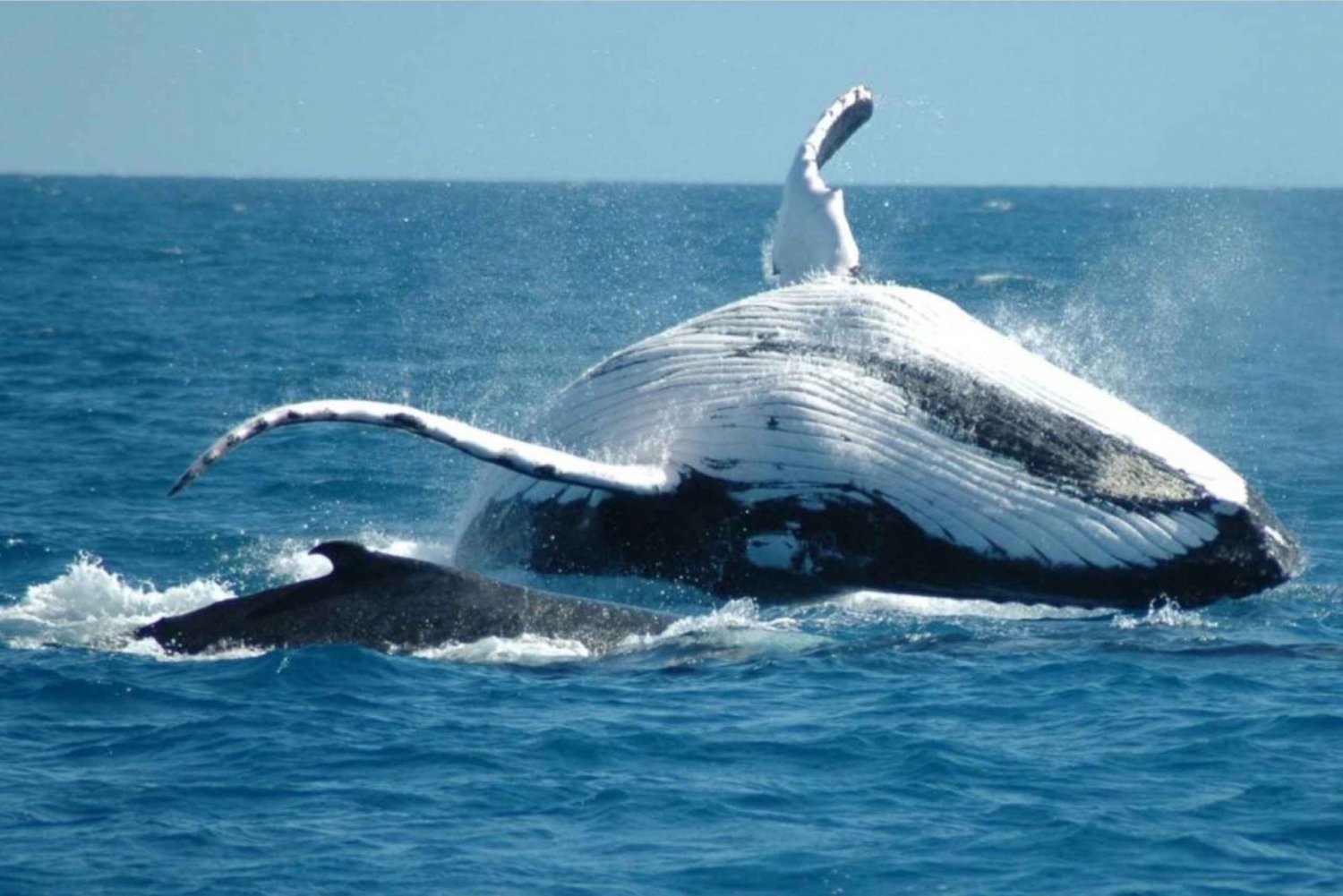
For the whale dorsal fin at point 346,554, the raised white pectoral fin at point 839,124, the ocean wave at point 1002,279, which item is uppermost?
the ocean wave at point 1002,279

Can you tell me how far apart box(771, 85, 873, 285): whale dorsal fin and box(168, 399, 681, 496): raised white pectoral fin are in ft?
8.94

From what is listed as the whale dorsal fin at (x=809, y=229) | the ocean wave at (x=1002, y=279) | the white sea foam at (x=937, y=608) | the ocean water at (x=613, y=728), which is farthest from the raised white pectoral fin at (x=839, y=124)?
the ocean wave at (x=1002, y=279)

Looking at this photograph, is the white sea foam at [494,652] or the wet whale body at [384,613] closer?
the wet whale body at [384,613]

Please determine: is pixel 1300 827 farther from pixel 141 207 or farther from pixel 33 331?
pixel 141 207

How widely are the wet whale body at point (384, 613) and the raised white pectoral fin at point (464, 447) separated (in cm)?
88

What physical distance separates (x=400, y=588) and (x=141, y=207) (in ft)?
A: 402

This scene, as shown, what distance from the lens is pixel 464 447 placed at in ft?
41.0

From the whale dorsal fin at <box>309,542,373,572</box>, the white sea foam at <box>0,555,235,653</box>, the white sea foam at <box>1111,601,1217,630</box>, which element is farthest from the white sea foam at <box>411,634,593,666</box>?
the white sea foam at <box>1111,601,1217,630</box>

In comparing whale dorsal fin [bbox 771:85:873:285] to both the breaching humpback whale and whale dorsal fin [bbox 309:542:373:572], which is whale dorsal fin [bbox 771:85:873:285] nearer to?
the breaching humpback whale

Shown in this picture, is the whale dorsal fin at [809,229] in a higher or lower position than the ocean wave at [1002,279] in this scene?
lower

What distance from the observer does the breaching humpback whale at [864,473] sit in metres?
12.8

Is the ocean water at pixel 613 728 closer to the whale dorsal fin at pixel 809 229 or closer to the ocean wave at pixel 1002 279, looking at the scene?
the whale dorsal fin at pixel 809 229

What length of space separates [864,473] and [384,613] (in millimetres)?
3110

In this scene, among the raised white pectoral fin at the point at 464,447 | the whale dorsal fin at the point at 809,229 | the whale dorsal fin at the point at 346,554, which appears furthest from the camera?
the whale dorsal fin at the point at 809,229
